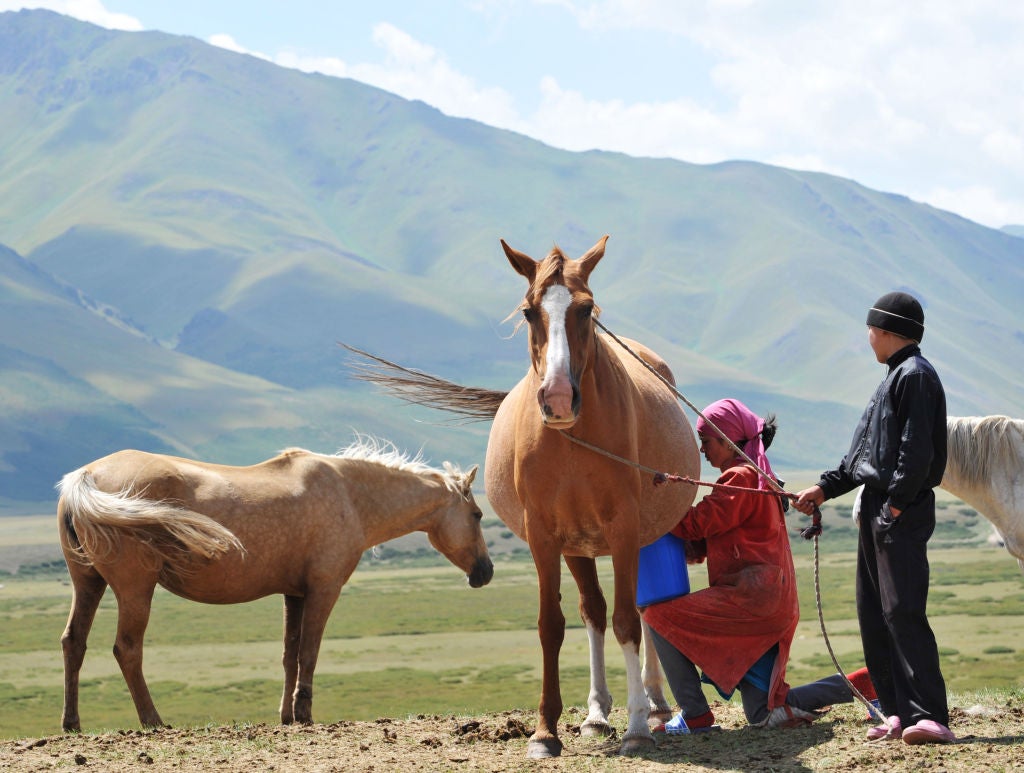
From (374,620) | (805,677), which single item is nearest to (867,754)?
(805,677)

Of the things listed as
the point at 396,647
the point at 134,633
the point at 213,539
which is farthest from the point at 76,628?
the point at 396,647

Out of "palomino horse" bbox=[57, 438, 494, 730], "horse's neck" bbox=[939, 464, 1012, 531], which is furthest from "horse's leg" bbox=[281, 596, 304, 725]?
"horse's neck" bbox=[939, 464, 1012, 531]

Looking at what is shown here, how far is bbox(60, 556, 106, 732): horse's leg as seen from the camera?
9.42 m

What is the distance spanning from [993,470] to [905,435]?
372 centimetres

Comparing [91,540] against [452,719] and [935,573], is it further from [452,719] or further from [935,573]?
[935,573]

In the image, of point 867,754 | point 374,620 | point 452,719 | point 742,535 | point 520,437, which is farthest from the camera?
point 374,620

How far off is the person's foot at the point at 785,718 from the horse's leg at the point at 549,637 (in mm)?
1483

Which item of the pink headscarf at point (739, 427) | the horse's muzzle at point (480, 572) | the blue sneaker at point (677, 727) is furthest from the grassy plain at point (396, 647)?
the pink headscarf at point (739, 427)

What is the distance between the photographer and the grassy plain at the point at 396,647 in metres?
30.6

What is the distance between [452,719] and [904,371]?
4623 mm

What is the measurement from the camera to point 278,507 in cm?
990

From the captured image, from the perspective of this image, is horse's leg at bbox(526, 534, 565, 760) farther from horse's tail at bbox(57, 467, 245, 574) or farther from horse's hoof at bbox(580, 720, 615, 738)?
horse's tail at bbox(57, 467, 245, 574)

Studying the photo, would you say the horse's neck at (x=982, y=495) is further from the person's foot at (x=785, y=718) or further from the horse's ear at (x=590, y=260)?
the horse's ear at (x=590, y=260)

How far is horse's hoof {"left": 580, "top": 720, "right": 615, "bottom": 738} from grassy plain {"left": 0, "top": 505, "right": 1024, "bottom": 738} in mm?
5660
